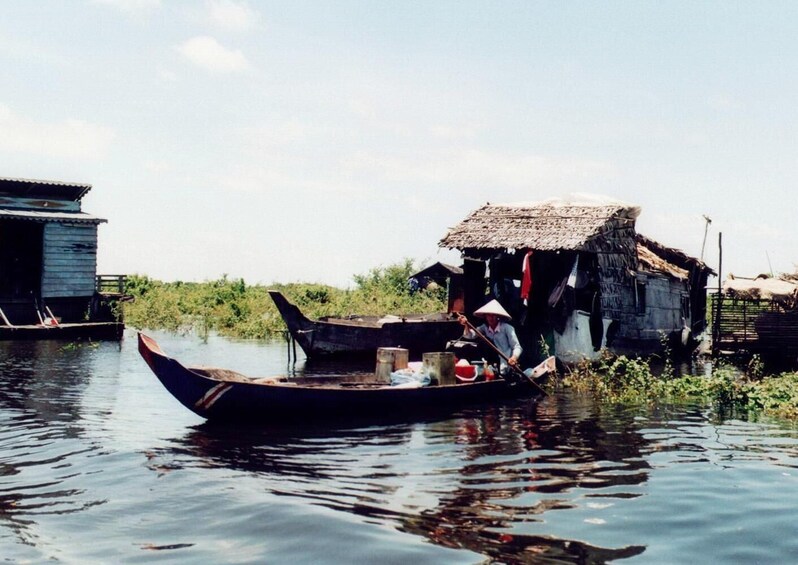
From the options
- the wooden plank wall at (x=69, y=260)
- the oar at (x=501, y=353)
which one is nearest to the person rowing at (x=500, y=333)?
the oar at (x=501, y=353)

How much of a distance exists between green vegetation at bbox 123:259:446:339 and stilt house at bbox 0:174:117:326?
11.7ft

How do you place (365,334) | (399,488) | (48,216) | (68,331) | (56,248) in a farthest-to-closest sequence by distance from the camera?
(56,248) < (48,216) < (68,331) < (365,334) < (399,488)

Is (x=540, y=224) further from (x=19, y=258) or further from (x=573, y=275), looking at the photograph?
(x=19, y=258)

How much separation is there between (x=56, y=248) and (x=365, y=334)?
10.5 meters

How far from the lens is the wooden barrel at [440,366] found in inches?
434

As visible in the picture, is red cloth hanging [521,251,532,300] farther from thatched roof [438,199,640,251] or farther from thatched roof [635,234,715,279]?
thatched roof [635,234,715,279]

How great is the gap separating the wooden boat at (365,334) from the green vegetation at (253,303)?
6.85 metres

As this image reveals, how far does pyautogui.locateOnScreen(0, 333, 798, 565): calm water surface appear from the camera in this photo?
5453mm

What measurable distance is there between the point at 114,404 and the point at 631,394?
8.28 meters

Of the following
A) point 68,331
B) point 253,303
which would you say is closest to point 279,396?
point 68,331

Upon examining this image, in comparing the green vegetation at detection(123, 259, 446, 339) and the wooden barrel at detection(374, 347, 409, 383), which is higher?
the green vegetation at detection(123, 259, 446, 339)

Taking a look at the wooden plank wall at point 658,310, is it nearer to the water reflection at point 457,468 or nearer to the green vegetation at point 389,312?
the green vegetation at point 389,312

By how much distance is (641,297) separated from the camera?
18.8m

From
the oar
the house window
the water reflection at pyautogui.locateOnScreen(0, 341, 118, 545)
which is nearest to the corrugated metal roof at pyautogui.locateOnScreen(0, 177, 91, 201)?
the water reflection at pyautogui.locateOnScreen(0, 341, 118, 545)
